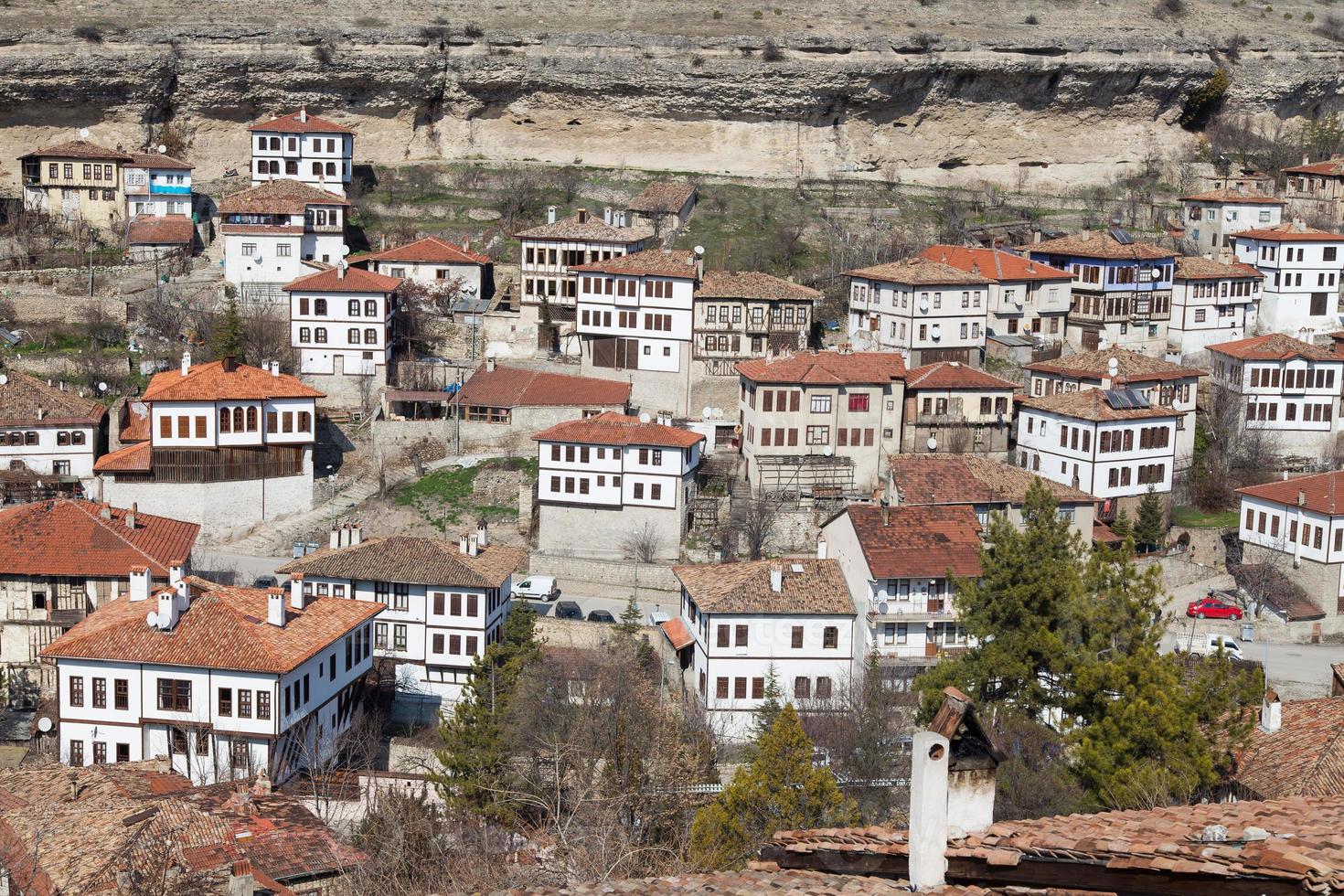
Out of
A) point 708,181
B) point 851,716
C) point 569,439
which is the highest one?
point 708,181

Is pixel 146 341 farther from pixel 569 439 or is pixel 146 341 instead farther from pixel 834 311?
pixel 834 311

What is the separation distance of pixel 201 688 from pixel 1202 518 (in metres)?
27.3

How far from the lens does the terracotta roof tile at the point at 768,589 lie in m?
38.7

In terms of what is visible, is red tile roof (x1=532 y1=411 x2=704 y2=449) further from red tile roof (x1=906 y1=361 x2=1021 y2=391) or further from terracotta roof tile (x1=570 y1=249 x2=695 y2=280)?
terracotta roof tile (x1=570 y1=249 x2=695 y2=280)

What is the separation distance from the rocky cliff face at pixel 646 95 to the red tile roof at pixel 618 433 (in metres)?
26.3

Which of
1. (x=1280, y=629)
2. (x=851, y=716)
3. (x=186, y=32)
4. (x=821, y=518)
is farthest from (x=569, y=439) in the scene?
(x=186, y=32)

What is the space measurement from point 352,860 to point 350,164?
141 ft

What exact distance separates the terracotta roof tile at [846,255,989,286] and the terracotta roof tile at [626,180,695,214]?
30.8 ft

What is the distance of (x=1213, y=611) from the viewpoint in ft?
141

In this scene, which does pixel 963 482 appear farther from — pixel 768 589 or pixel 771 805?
pixel 771 805

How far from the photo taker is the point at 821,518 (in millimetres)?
44844

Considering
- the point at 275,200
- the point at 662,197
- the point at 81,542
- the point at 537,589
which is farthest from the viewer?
the point at 662,197

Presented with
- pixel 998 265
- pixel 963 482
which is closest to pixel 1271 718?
pixel 963 482

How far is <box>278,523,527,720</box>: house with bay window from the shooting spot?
131ft
